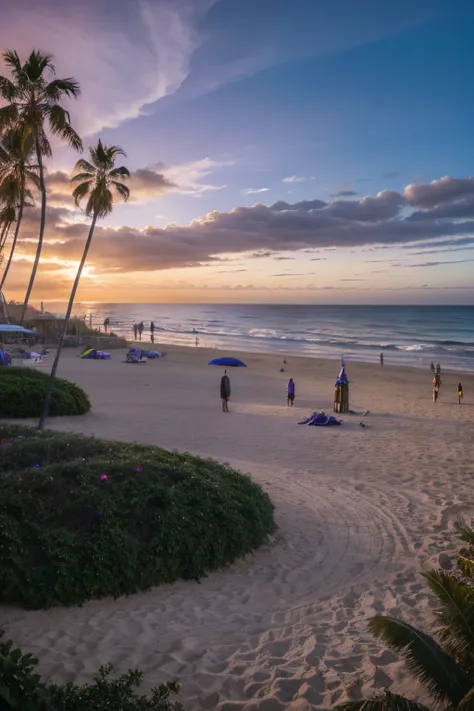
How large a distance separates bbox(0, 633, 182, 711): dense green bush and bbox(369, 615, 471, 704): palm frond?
69.8 inches

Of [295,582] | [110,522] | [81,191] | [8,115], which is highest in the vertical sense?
[8,115]

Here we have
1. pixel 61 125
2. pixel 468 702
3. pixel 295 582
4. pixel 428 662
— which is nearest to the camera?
pixel 468 702

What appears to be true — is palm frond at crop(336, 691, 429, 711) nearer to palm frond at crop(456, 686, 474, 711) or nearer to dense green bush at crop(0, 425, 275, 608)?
palm frond at crop(456, 686, 474, 711)

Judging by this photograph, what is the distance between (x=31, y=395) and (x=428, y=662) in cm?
1485

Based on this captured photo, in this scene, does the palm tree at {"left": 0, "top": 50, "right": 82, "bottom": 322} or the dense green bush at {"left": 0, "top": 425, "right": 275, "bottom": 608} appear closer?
the dense green bush at {"left": 0, "top": 425, "right": 275, "bottom": 608}

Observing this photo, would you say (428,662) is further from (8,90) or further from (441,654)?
(8,90)

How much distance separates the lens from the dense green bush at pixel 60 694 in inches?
136

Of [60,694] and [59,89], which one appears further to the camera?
[59,89]

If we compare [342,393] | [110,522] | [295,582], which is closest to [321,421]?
[342,393]

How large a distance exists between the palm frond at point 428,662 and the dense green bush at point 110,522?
137 inches

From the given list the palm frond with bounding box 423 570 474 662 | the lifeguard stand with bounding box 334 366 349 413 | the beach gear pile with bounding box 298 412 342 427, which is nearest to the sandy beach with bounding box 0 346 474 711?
the beach gear pile with bounding box 298 412 342 427

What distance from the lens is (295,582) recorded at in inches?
262

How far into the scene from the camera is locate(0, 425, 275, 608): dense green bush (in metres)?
5.74

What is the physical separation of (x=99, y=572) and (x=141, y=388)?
18892 mm
